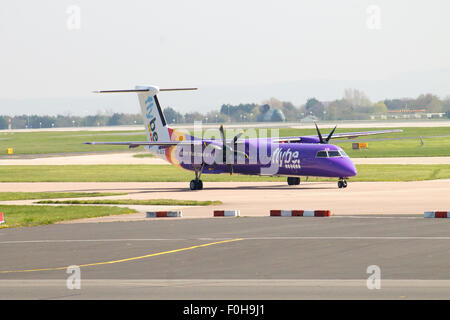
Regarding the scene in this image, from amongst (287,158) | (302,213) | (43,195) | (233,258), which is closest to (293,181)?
(287,158)

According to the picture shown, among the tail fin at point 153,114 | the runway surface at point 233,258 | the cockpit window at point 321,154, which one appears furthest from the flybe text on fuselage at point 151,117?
the runway surface at point 233,258

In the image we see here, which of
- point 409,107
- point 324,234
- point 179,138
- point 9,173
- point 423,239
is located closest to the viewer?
point 423,239

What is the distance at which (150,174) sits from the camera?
62.1 m

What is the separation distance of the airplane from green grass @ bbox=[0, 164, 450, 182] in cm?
595

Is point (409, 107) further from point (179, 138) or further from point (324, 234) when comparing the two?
point (324, 234)

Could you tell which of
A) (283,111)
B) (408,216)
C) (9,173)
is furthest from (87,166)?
(283,111)

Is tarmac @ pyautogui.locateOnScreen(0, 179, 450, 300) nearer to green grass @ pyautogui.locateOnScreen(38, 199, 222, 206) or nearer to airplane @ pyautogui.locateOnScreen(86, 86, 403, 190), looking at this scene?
green grass @ pyautogui.locateOnScreen(38, 199, 222, 206)

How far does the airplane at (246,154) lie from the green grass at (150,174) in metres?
5.95

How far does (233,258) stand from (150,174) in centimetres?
4250

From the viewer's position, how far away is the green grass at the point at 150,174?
54156 mm

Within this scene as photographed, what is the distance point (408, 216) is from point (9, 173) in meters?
43.4

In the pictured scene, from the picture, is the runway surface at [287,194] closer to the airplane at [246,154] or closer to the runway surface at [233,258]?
the airplane at [246,154]
